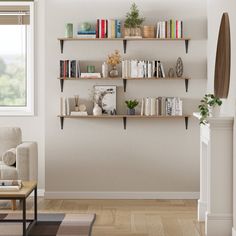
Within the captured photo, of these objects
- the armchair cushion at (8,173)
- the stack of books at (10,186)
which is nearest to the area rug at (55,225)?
the stack of books at (10,186)

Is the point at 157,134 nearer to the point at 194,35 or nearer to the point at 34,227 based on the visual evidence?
the point at 194,35

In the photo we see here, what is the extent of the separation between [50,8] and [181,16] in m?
1.55

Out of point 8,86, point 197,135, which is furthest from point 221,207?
point 8,86

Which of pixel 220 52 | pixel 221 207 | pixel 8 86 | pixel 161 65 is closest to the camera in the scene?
pixel 221 207

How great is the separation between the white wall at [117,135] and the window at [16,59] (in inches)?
15.5

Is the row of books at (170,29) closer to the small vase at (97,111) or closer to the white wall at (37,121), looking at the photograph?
the small vase at (97,111)

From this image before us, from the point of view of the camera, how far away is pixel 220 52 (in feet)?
20.0

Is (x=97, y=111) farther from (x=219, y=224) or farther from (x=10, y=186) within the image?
(x=219, y=224)

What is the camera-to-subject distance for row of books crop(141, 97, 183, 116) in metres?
7.48

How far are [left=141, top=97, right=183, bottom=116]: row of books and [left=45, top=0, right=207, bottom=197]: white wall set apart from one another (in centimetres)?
13

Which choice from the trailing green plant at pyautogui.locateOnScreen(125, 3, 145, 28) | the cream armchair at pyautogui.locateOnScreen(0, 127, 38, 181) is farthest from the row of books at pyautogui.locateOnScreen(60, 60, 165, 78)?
the cream armchair at pyautogui.locateOnScreen(0, 127, 38, 181)

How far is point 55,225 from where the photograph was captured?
6.02 m

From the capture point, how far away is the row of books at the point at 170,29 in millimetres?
7480

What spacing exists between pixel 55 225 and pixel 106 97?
2.03m
